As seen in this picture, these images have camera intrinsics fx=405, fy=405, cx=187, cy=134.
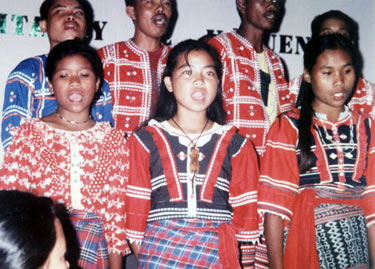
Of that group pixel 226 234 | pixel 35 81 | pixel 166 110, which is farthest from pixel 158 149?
pixel 35 81

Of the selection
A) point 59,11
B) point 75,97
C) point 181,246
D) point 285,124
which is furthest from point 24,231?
point 59,11

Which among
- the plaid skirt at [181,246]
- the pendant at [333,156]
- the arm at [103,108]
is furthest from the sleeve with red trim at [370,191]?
the arm at [103,108]

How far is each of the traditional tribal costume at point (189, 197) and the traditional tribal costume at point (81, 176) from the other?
0.27 ft

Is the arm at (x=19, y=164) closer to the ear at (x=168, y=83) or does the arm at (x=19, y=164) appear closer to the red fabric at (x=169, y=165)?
the red fabric at (x=169, y=165)

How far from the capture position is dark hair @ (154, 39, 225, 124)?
1.98 meters

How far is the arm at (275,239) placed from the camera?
1793 millimetres

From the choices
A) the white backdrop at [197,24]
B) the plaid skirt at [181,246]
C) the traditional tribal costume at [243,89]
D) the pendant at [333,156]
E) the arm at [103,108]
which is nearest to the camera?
the plaid skirt at [181,246]

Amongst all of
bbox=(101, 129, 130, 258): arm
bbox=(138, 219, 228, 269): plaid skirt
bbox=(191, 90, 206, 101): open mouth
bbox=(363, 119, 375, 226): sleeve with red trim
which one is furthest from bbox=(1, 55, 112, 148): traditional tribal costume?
bbox=(363, 119, 375, 226): sleeve with red trim

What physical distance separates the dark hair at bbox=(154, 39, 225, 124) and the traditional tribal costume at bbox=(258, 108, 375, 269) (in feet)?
1.16

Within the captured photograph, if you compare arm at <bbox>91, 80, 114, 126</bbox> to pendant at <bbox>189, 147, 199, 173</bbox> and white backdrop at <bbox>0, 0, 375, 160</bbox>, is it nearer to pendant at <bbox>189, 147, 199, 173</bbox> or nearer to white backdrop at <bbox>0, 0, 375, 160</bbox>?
pendant at <bbox>189, 147, 199, 173</bbox>

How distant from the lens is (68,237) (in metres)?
1.73

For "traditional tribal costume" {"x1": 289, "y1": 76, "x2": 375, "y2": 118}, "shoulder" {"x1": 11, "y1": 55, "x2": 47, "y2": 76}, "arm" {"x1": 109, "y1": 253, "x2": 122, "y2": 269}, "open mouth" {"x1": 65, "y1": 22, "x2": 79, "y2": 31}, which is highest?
"open mouth" {"x1": 65, "y1": 22, "x2": 79, "y2": 31}

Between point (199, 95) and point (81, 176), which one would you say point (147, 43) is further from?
point (81, 176)

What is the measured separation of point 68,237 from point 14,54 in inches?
86.8
